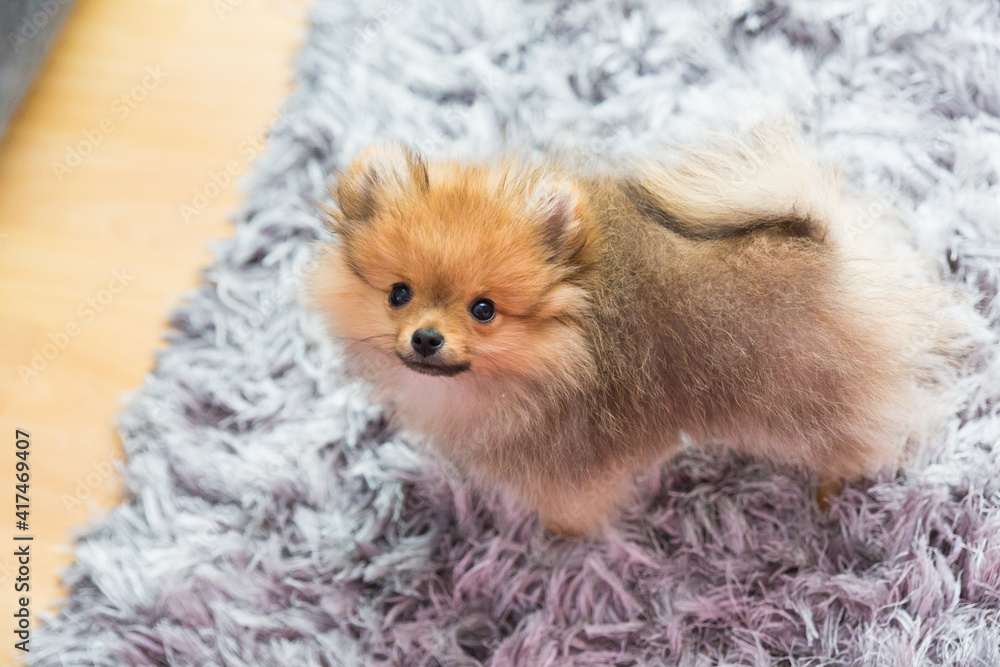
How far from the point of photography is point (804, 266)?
4.18 ft

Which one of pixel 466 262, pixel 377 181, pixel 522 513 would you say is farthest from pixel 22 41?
pixel 522 513

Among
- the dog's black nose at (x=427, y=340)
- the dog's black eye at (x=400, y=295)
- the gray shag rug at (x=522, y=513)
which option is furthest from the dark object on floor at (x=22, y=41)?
the dog's black nose at (x=427, y=340)

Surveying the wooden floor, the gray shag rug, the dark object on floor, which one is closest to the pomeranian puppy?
the gray shag rug

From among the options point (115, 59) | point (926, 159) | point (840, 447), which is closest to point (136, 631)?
point (840, 447)

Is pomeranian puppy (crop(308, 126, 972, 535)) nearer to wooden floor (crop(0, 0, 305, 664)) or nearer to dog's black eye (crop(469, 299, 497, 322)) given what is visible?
dog's black eye (crop(469, 299, 497, 322))

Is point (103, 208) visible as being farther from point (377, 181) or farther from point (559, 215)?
point (559, 215)

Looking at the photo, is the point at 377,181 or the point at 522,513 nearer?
the point at 377,181

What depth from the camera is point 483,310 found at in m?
1.25

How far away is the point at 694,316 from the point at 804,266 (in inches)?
7.6

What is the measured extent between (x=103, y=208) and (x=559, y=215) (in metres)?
1.57

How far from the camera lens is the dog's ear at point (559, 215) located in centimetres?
121

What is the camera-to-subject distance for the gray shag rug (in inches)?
64.7

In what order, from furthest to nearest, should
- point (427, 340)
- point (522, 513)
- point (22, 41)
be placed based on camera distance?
point (22, 41) → point (522, 513) → point (427, 340)

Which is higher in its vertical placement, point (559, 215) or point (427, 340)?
point (559, 215)
